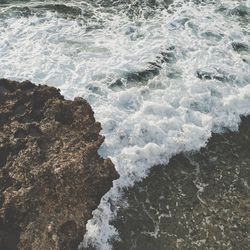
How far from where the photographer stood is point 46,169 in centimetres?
540

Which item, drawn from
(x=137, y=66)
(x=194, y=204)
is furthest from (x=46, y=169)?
(x=137, y=66)

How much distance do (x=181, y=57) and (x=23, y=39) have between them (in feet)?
11.5

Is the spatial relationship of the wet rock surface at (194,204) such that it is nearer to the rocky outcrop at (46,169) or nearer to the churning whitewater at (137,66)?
the churning whitewater at (137,66)

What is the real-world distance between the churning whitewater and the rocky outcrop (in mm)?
920

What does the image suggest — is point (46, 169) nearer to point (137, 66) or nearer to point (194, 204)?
point (194, 204)

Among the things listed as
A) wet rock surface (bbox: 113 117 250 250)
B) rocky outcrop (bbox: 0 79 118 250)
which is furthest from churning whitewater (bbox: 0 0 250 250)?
rocky outcrop (bbox: 0 79 118 250)

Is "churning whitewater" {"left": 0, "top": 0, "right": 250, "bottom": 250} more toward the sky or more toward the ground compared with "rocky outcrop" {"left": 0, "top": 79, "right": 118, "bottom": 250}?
more toward the ground

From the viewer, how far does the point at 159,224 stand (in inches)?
246

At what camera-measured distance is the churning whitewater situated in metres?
7.44

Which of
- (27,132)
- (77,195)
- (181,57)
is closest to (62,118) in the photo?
(27,132)

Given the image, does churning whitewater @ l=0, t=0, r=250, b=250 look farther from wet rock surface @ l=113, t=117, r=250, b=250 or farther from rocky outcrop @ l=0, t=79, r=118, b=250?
rocky outcrop @ l=0, t=79, r=118, b=250

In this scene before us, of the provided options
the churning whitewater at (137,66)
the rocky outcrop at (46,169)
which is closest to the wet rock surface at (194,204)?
the churning whitewater at (137,66)

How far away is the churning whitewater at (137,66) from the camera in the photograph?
7.44 m

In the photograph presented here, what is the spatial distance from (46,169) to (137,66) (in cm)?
444
